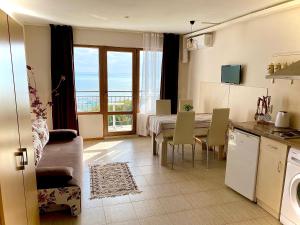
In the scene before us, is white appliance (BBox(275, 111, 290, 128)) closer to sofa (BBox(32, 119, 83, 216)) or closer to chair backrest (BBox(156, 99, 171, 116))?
chair backrest (BBox(156, 99, 171, 116))

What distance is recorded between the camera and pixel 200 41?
4.89m

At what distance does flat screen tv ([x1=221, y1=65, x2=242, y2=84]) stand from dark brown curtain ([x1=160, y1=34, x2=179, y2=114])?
5.18ft

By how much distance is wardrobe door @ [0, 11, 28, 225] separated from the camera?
120 cm

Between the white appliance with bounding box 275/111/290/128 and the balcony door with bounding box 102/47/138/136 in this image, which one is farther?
the balcony door with bounding box 102/47/138/136

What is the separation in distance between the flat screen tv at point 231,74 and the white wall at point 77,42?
2.17m

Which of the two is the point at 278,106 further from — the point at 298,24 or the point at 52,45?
the point at 52,45

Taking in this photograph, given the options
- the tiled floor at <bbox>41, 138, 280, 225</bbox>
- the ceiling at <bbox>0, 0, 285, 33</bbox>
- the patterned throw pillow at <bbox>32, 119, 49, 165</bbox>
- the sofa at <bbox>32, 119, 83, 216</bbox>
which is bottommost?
the tiled floor at <bbox>41, 138, 280, 225</bbox>

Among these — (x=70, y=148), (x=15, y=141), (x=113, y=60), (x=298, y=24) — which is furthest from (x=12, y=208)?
(x=113, y=60)

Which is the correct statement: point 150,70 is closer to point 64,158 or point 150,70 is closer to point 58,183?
point 64,158

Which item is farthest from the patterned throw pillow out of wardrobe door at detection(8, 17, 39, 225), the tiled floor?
wardrobe door at detection(8, 17, 39, 225)

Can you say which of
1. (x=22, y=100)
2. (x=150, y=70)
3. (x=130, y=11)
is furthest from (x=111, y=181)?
(x=150, y=70)

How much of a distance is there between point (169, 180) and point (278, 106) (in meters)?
1.92

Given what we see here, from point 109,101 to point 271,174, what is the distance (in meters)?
3.93

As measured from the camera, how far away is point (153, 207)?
2.76 metres
